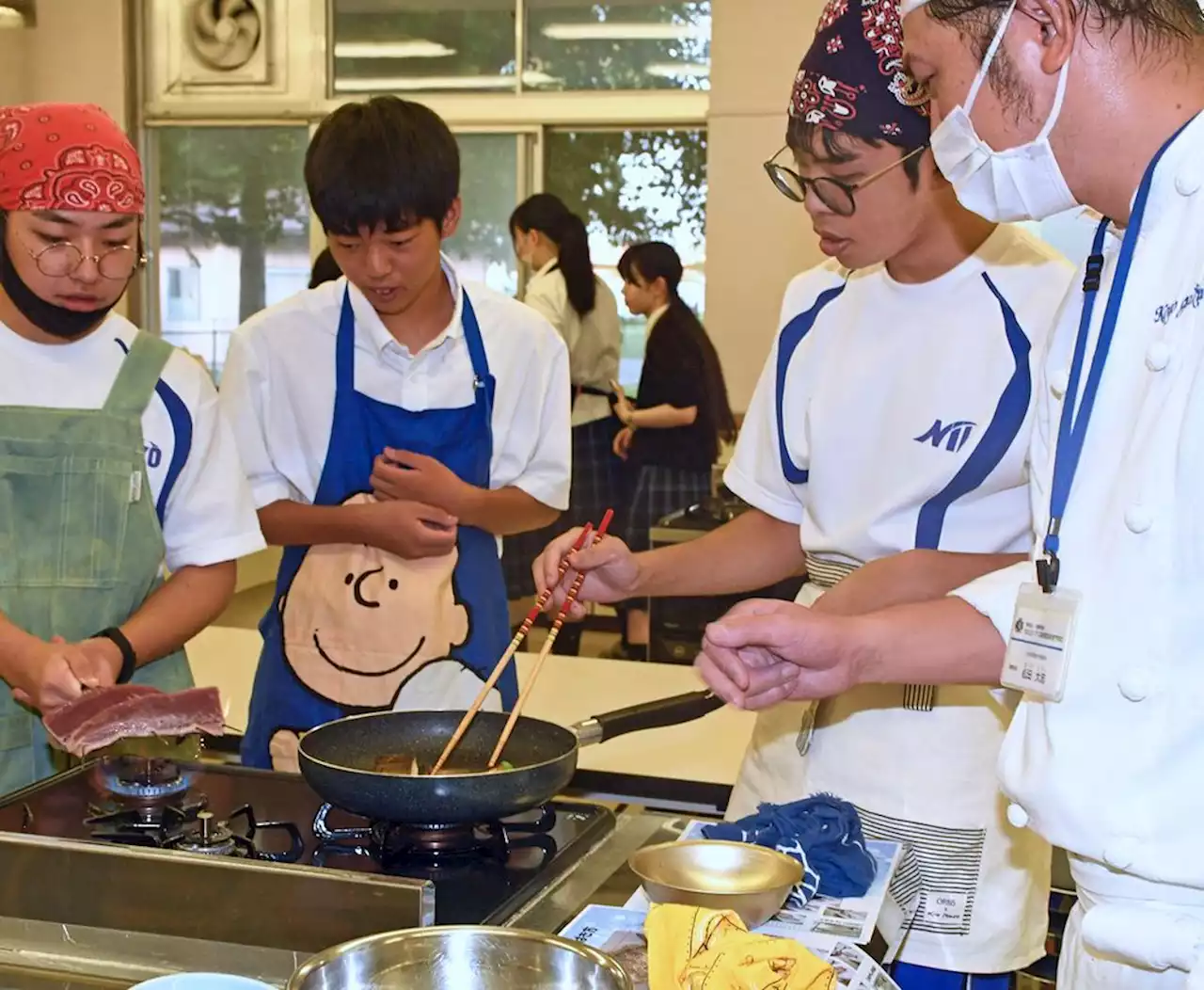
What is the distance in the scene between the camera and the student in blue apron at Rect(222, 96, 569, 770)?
224 cm

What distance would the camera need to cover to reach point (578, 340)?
19.4 ft

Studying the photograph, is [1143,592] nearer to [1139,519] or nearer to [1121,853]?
[1139,519]

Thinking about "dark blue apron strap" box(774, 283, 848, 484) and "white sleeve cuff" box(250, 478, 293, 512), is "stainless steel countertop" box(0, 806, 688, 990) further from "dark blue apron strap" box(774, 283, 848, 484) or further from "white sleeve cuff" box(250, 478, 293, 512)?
"white sleeve cuff" box(250, 478, 293, 512)

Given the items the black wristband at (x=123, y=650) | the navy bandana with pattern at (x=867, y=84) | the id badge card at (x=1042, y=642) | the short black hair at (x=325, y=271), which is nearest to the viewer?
the id badge card at (x=1042, y=642)

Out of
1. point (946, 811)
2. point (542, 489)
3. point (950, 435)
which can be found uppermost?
point (950, 435)

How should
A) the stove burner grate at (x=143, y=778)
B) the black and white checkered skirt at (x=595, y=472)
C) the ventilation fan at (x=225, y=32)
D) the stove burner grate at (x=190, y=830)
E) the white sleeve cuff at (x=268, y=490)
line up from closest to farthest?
the stove burner grate at (x=190, y=830)
the stove burner grate at (x=143, y=778)
the white sleeve cuff at (x=268, y=490)
the black and white checkered skirt at (x=595, y=472)
the ventilation fan at (x=225, y=32)

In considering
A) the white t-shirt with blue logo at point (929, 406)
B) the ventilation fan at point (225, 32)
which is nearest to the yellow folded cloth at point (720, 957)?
the white t-shirt with blue logo at point (929, 406)

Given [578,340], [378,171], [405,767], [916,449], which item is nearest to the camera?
[405,767]

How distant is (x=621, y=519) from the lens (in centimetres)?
605

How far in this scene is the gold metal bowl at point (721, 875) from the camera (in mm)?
1247

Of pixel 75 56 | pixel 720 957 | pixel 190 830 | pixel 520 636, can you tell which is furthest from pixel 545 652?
pixel 75 56

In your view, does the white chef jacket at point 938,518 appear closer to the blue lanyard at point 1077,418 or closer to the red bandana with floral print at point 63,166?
the blue lanyard at point 1077,418

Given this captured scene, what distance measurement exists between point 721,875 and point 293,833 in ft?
1.55

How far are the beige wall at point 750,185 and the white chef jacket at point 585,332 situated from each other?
0.44 meters
